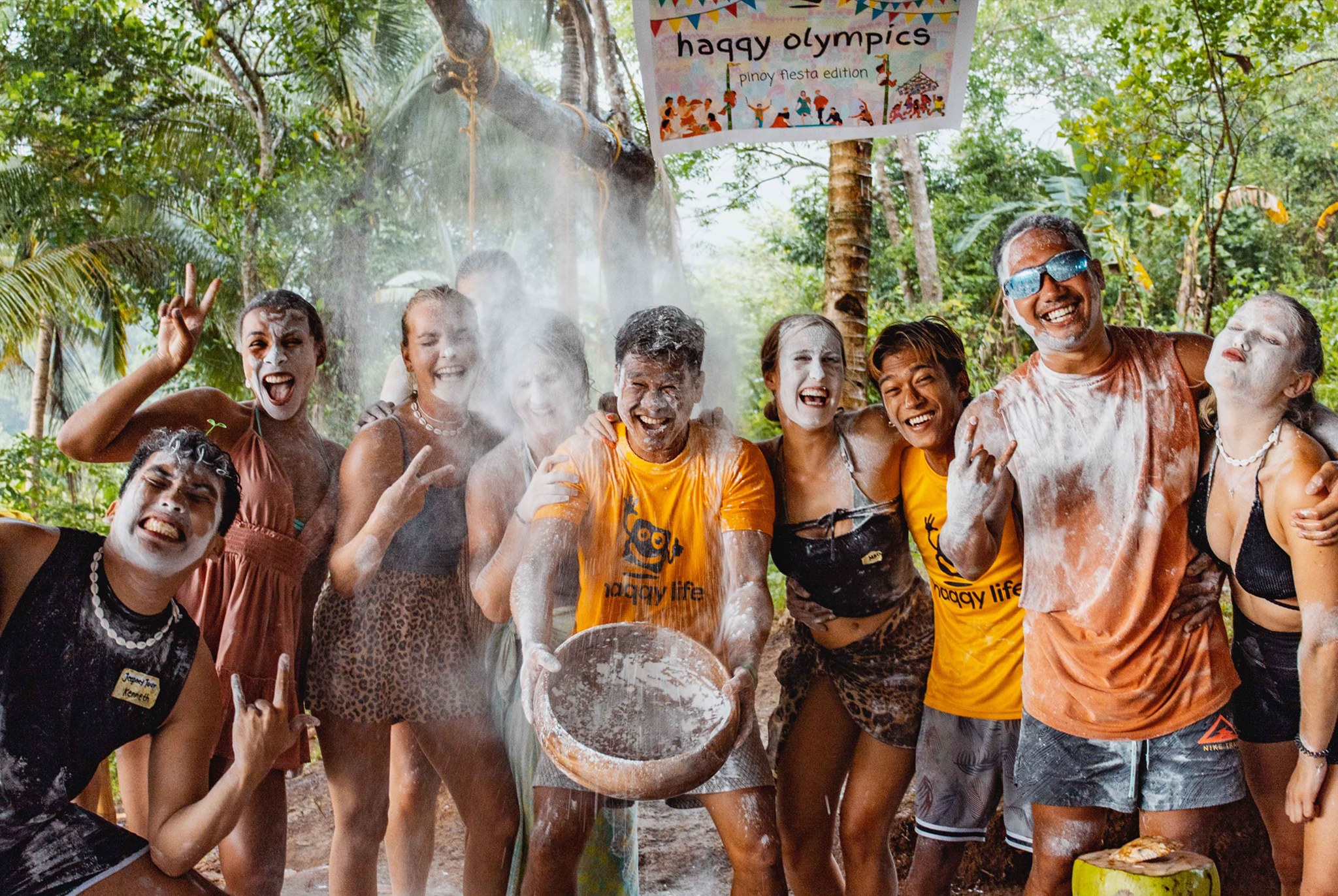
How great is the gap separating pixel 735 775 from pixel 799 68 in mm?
2470

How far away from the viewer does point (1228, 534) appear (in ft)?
8.68

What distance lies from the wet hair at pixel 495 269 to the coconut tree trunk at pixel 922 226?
688cm

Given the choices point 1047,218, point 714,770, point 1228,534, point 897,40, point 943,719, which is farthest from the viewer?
point 897,40

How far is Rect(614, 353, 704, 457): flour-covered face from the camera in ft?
9.45

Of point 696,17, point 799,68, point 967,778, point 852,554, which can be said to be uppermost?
point 696,17

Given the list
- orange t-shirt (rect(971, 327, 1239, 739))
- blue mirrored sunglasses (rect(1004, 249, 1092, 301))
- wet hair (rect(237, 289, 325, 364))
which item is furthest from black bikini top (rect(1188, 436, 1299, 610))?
wet hair (rect(237, 289, 325, 364))

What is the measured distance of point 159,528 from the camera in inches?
100

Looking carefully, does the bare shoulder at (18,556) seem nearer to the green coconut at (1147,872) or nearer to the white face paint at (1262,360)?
the green coconut at (1147,872)

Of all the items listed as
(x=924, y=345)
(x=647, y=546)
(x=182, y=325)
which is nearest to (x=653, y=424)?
(x=647, y=546)

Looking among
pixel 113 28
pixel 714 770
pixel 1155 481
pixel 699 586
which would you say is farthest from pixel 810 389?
pixel 113 28

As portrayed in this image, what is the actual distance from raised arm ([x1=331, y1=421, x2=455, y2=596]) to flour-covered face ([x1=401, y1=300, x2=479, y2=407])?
0.21m

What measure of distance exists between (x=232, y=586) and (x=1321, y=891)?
299 centimetres

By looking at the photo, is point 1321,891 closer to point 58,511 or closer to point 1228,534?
point 1228,534

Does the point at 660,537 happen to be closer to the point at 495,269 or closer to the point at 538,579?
the point at 538,579
